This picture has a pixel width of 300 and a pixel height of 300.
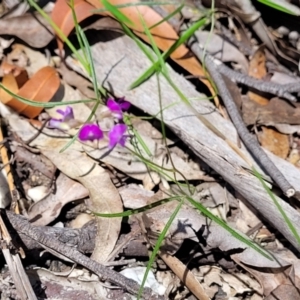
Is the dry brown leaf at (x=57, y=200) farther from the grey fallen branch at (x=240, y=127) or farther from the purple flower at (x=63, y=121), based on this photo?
the grey fallen branch at (x=240, y=127)

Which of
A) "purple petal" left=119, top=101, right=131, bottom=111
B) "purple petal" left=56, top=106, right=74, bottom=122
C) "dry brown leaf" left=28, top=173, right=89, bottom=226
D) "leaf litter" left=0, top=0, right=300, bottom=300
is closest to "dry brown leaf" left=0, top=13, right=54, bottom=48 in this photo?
"leaf litter" left=0, top=0, right=300, bottom=300

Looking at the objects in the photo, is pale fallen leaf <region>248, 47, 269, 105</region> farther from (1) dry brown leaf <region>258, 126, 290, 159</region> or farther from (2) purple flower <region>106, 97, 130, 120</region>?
(2) purple flower <region>106, 97, 130, 120</region>

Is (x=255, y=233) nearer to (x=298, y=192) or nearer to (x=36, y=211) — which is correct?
(x=298, y=192)

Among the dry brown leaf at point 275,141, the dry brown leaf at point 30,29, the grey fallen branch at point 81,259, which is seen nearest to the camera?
the grey fallen branch at point 81,259

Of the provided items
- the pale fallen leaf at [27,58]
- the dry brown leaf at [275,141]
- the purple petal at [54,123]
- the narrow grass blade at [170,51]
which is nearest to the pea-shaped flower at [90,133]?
the purple petal at [54,123]

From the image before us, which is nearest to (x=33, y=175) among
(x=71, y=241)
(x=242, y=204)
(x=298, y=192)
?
(x=71, y=241)
